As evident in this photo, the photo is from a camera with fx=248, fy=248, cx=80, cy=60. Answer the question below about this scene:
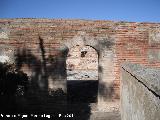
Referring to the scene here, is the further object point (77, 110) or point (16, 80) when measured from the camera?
point (77, 110)

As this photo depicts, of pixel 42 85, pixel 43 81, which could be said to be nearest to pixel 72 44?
pixel 43 81

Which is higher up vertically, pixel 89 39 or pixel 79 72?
pixel 89 39

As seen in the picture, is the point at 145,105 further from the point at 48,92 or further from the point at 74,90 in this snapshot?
the point at 74,90

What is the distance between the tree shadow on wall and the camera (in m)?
9.03

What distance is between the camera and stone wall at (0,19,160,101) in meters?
8.97

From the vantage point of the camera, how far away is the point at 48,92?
9.14 metres

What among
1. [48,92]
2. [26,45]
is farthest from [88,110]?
[26,45]

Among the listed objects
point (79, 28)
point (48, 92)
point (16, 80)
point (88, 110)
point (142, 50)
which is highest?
point (79, 28)

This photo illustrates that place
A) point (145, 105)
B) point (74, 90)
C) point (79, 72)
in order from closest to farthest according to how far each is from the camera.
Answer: point (145, 105) → point (74, 90) → point (79, 72)

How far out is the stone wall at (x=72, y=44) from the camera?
8969 mm

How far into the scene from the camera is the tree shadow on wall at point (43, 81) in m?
9.03

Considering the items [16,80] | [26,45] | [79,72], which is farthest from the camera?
[79,72]

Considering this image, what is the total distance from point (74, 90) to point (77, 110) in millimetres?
4036

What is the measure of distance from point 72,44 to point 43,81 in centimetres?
173
